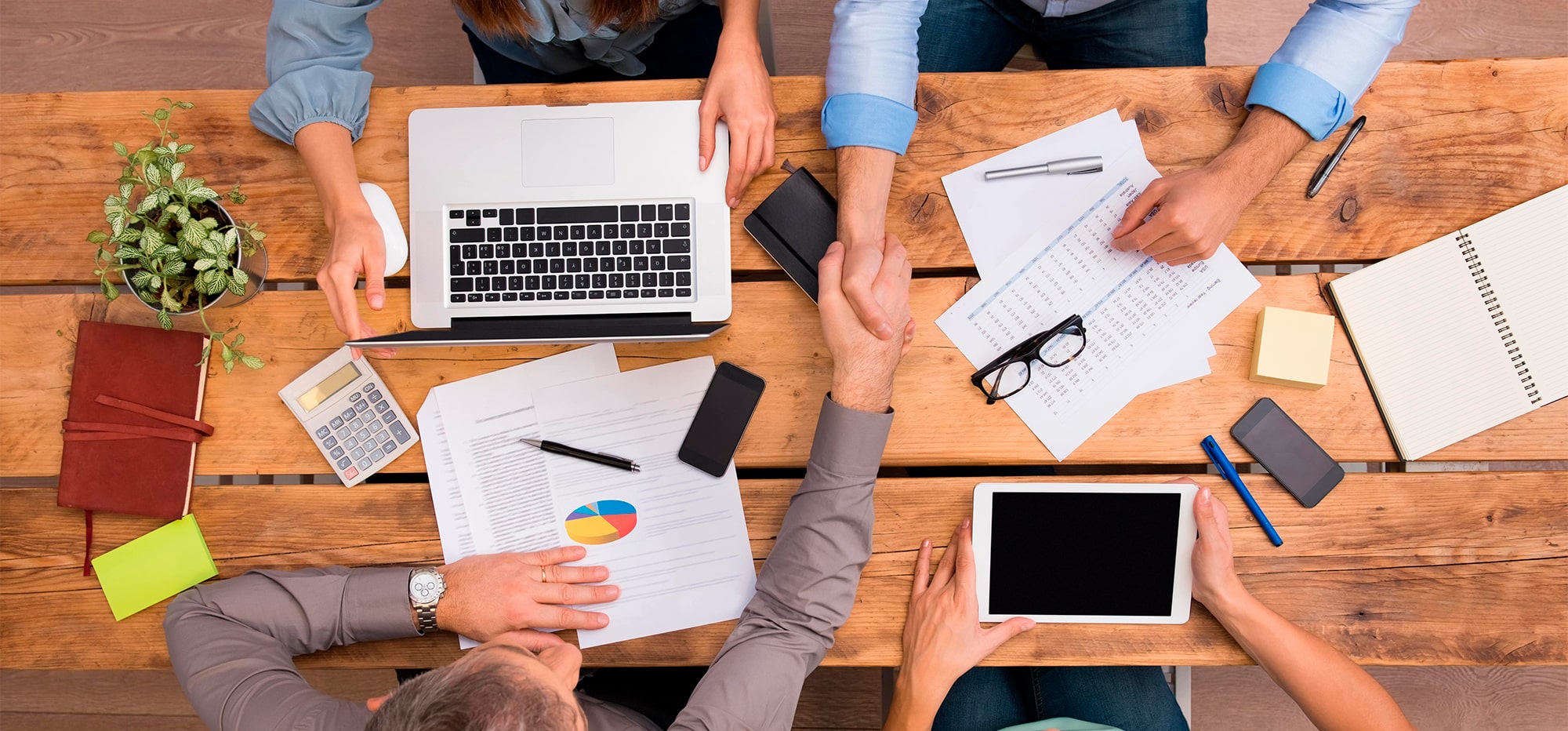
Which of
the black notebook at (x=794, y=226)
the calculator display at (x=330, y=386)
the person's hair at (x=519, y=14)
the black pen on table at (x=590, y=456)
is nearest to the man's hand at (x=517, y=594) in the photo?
the black pen on table at (x=590, y=456)

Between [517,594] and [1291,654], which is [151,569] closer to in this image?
[517,594]

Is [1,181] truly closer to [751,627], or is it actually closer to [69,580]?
[69,580]

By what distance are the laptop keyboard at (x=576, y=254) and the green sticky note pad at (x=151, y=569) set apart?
1.88 feet

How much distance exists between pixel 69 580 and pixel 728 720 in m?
1.05

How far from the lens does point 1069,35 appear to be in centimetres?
158

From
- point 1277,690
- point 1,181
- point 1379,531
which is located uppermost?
point 1,181

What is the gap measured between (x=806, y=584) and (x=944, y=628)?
8.8 inches

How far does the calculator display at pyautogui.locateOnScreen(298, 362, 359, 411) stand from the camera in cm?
124

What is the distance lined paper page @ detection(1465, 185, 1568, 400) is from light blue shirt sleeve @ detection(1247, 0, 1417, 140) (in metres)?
0.28

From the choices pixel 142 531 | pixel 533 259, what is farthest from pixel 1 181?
pixel 533 259

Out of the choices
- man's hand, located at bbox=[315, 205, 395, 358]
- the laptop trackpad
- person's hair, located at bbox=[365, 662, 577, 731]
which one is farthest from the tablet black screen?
man's hand, located at bbox=[315, 205, 395, 358]

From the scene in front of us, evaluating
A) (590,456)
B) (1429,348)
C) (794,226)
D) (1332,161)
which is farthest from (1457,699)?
(590,456)

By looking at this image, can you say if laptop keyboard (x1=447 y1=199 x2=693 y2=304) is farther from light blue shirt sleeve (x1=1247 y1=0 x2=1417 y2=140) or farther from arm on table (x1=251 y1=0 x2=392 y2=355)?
light blue shirt sleeve (x1=1247 y1=0 x2=1417 y2=140)

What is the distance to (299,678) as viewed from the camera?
1155 millimetres
